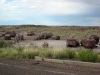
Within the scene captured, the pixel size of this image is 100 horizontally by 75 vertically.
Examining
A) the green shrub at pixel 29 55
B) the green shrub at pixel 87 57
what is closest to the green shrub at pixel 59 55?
the green shrub at pixel 29 55

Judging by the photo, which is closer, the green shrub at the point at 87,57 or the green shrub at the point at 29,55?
the green shrub at the point at 87,57

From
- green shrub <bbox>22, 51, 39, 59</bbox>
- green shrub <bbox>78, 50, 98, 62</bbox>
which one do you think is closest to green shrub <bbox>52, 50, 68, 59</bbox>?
green shrub <bbox>22, 51, 39, 59</bbox>

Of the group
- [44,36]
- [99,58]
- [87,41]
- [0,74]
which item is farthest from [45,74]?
[44,36]

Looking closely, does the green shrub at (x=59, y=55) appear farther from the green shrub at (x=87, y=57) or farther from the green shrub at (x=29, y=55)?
the green shrub at (x=87, y=57)

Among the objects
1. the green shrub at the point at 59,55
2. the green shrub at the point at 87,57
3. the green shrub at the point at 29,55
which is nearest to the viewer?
the green shrub at the point at 87,57

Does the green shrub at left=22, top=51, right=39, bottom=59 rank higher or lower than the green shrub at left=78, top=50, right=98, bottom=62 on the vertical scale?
lower

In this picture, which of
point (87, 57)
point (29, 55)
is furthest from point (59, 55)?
point (87, 57)

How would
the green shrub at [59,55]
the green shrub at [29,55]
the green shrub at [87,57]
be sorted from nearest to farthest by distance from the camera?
1. the green shrub at [87,57]
2. the green shrub at [59,55]
3. the green shrub at [29,55]

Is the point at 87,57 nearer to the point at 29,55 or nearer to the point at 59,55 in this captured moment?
the point at 59,55

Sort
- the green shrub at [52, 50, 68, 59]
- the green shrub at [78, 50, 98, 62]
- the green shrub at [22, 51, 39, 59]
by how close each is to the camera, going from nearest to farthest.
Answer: the green shrub at [78, 50, 98, 62], the green shrub at [52, 50, 68, 59], the green shrub at [22, 51, 39, 59]

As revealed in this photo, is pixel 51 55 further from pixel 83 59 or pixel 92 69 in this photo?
pixel 92 69

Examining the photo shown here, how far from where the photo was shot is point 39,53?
17844 millimetres

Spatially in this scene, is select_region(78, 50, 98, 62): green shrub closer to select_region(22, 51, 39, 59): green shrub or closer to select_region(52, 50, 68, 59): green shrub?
select_region(52, 50, 68, 59): green shrub

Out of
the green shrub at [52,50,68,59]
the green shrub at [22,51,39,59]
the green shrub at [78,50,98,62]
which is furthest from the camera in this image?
the green shrub at [22,51,39,59]
